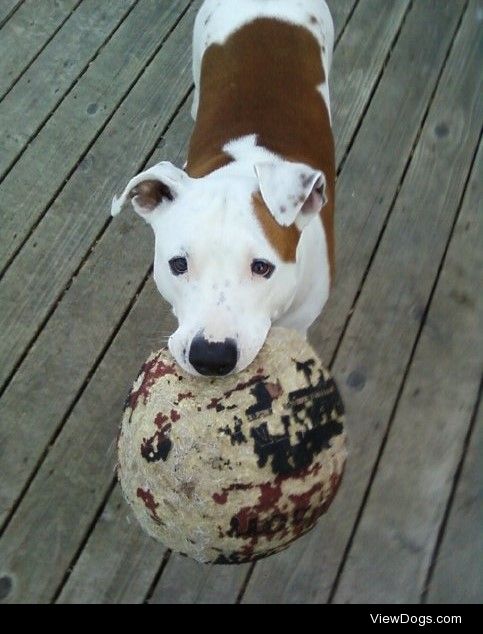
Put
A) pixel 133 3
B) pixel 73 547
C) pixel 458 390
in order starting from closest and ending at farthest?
pixel 73 547 < pixel 458 390 < pixel 133 3

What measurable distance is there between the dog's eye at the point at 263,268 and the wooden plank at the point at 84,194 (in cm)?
158

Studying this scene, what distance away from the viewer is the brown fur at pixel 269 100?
8.92ft

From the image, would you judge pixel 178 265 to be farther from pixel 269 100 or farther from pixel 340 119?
pixel 340 119

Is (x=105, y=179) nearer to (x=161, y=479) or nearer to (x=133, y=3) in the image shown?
(x=133, y=3)

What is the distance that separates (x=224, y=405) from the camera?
5.82ft

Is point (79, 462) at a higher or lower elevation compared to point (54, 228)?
lower

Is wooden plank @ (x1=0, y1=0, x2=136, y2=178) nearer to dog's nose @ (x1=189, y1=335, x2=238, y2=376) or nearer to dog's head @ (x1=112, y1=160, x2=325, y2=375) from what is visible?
dog's head @ (x1=112, y1=160, x2=325, y2=375)

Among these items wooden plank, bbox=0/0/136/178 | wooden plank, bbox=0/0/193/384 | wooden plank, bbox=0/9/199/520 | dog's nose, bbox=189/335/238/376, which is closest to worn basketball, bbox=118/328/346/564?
dog's nose, bbox=189/335/238/376

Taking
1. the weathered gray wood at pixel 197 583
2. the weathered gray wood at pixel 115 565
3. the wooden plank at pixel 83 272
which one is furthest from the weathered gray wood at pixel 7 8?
the weathered gray wood at pixel 197 583

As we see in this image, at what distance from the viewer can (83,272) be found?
338 cm

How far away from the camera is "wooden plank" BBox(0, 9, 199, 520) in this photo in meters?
3.05

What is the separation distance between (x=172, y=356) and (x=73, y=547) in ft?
4.21

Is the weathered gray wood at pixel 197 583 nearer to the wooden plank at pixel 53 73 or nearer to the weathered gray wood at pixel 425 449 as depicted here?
the weathered gray wood at pixel 425 449
